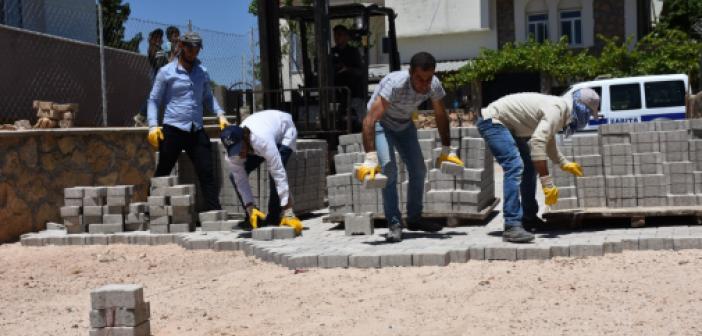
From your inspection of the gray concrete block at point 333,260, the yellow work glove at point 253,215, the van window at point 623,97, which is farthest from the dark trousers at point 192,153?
the van window at point 623,97

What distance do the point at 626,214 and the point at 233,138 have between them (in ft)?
11.4

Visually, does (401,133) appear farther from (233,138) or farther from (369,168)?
(233,138)

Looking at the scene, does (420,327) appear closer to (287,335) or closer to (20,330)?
(287,335)

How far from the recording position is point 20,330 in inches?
206

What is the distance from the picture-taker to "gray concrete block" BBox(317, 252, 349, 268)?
6.54 meters

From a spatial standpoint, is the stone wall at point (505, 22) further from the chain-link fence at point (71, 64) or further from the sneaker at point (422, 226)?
the sneaker at point (422, 226)

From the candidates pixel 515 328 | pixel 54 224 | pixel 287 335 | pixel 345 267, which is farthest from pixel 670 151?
pixel 54 224

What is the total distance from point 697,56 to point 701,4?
18.5 feet

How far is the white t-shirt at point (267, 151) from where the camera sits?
311 inches

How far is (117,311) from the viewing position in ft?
15.2

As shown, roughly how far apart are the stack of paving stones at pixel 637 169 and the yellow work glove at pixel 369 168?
1995mm

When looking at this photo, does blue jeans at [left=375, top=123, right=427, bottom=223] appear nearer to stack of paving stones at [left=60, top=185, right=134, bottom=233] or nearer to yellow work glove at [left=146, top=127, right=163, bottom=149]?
yellow work glove at [left=146, top=127, right=163, bottom=149]

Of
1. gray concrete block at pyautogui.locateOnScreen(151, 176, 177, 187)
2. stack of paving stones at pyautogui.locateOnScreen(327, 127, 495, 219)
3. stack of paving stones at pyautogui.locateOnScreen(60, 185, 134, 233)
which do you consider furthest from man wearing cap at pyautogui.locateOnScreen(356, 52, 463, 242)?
stack of paving stones at pyautogui.locateOnScreen(60, 185, 134, 233)

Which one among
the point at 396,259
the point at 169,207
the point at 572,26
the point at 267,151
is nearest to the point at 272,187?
the point at 267,151
